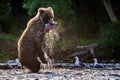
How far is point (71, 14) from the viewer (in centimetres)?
2369

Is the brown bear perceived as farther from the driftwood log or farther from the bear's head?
the driftwood log

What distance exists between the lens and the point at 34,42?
1206cm

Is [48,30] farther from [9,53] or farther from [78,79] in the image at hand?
[9,53]

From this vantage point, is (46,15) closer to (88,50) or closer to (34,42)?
(34,42)

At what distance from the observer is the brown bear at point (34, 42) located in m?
12.0

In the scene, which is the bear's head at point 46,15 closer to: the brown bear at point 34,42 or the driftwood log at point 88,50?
the brown bear at point 34,42

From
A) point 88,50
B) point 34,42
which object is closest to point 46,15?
point 34,42

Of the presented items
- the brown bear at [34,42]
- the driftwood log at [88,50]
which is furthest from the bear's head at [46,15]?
the driftwood log at [88,50]

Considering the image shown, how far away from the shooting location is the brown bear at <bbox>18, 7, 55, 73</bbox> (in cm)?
1201

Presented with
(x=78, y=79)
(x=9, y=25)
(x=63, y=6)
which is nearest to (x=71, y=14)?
(x=63, y=6)

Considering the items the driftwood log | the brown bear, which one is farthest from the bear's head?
the driftwood log

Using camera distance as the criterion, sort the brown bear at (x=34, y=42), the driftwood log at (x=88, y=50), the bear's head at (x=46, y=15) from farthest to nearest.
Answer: the driftwood log at (x=88, y=50), the bear's head at (x=46, y=15), the brown bear at (x=34, y=42)

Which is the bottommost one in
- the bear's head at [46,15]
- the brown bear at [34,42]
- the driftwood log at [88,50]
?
the driftwood log at [88,50]

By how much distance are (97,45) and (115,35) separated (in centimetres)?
83
